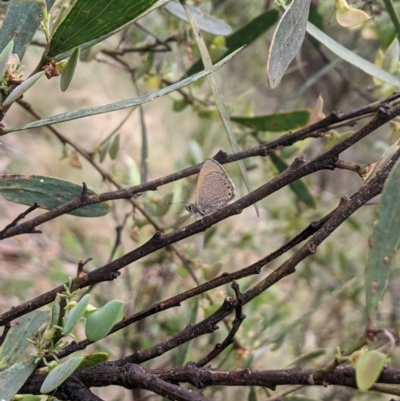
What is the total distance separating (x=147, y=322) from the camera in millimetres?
1433

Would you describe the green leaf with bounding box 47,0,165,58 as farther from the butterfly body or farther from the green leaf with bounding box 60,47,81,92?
the butterfly body

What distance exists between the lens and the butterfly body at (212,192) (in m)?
0.53

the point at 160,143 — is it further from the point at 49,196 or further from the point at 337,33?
the point at 49,196

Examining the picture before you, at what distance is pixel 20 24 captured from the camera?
0.45 m

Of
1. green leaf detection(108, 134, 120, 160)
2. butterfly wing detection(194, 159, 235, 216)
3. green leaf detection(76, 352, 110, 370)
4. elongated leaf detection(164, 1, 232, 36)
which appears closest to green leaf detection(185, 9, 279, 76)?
elongated leaf detection(164, 1, 232, 36)

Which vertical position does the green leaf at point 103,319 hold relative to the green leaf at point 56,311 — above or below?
below

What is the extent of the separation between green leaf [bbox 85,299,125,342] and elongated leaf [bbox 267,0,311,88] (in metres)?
0.20

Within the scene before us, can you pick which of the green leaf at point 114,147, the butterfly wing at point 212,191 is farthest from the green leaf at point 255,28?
the butterfly wing at point 212,191

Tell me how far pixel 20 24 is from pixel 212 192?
0.81 ft

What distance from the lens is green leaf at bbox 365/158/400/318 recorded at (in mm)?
312

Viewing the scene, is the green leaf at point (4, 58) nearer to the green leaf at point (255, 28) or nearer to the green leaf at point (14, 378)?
the green leaf at point (14, 378)

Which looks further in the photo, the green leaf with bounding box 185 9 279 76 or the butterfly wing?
the green leaf with bounding box 185 9 279 76

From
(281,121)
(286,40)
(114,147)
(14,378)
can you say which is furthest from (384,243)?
(114,147)

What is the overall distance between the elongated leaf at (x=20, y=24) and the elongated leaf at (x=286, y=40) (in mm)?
215
